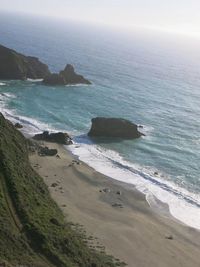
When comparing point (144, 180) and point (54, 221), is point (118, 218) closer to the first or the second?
point (54, 221)

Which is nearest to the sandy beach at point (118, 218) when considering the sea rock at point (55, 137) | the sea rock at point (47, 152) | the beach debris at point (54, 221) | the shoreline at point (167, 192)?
the sea rock at point (47, 152)

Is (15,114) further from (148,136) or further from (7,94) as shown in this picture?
(148,136)

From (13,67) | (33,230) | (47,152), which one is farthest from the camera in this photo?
(13,67)

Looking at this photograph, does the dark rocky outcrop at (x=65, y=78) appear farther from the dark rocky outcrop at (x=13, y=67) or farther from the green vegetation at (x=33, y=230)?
the green vegetation at (x=33, y=230)

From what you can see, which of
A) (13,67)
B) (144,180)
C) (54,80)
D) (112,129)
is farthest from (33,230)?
(13,67)

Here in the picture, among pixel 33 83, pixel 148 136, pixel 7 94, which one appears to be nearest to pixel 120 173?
pixel 148 136
